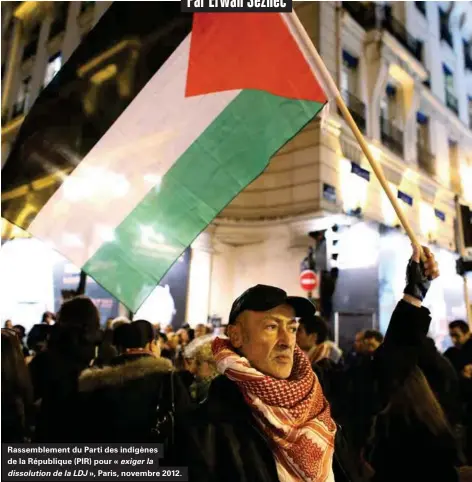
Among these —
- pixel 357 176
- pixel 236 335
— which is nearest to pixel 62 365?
pixel 236 335

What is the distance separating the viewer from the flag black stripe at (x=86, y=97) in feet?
8.52

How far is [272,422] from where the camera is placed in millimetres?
1646

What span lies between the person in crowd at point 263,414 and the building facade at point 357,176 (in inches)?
359

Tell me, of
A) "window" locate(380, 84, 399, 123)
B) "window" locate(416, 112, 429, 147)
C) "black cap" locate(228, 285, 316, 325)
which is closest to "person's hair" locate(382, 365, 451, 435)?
"black cap" locate(228, 285, 316, 325)

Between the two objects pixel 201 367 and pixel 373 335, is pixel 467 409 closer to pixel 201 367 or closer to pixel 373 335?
pixel 373 335

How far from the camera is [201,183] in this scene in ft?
8.90

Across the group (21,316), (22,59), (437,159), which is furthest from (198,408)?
(22,59)

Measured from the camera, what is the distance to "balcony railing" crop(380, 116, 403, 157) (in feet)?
47.9

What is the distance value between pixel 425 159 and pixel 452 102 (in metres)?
4.19

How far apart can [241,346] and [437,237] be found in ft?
54.6

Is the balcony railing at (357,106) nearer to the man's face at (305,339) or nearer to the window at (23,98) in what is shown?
the man's face at (305,339)

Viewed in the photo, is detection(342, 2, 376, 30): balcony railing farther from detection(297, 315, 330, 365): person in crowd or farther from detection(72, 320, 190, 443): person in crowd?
detection(72, 320, 190, 443): person in crowd

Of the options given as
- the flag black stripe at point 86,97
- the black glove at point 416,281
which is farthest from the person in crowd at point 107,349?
the black glove at point 416,281

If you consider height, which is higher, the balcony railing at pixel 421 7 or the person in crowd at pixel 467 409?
the balcony railing at pixel 421 7
